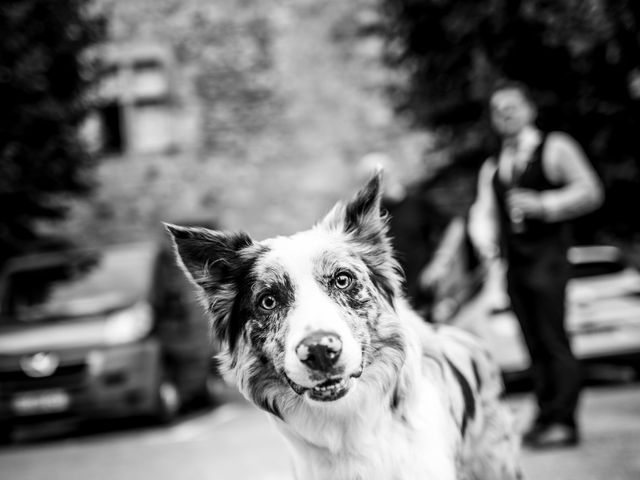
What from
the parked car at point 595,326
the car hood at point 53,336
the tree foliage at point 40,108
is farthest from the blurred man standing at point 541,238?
the tree foliage at point 40,108

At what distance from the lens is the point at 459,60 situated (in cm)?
1209

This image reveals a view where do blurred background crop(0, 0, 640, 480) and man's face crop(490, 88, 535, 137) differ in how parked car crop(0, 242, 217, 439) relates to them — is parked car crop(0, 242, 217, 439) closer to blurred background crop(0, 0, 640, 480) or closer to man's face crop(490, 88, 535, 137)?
blurred background crop(0, 0, 640, 480)

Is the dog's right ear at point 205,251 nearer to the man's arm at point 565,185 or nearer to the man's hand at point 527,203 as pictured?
the man's hand at point 527,203

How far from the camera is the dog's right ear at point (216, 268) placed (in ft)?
11.4

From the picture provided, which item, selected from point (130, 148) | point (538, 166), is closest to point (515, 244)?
point (538, 166)

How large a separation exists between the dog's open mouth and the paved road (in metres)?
2.53

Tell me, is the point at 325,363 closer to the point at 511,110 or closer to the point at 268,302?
the point at 268,302

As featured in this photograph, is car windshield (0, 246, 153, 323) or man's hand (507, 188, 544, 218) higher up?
man's hand (507, 188, 544, 218)

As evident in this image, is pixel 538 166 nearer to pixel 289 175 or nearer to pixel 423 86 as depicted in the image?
pixel 423 86

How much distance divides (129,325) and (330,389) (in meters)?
6.44

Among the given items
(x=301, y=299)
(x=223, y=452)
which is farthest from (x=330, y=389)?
(x=223, y=452)

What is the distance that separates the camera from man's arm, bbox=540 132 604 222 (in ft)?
19.2

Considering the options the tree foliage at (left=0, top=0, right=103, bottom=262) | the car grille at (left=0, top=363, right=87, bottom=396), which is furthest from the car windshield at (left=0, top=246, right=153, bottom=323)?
the tree foliage at (left=0, top=0, right=103, bottom=262)

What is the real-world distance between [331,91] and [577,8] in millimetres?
8186
